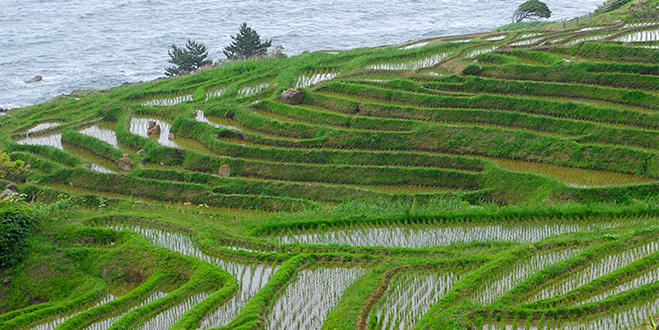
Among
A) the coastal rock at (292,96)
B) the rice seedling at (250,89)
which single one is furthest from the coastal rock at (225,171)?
the rice seedling at (250,89)

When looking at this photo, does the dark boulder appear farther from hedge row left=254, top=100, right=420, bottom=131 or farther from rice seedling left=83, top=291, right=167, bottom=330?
rice seedling left=83, top=291, right=167, bottom=330

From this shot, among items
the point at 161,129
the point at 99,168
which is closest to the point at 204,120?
the point at 161,129

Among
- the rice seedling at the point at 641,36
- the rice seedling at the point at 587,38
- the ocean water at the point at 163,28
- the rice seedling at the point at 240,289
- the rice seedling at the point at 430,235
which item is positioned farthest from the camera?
the ocean water at the point at 163,28

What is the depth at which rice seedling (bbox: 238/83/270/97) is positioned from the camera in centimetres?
2456

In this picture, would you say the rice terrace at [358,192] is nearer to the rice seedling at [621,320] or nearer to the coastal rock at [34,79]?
the rice seedling at [621,320]

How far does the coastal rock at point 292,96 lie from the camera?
2217cm

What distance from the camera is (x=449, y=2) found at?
2046 inches

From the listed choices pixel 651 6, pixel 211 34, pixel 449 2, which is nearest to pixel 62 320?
pixel 651 6

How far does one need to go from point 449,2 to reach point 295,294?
1726 inches

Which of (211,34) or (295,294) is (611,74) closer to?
(295,294)

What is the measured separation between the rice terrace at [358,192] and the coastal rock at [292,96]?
46 millimetres

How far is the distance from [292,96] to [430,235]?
30.8 feet

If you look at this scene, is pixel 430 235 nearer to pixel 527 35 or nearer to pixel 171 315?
pixel 171 315

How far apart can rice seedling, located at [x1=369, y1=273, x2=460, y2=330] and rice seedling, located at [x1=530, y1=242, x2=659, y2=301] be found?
4.84 feet
